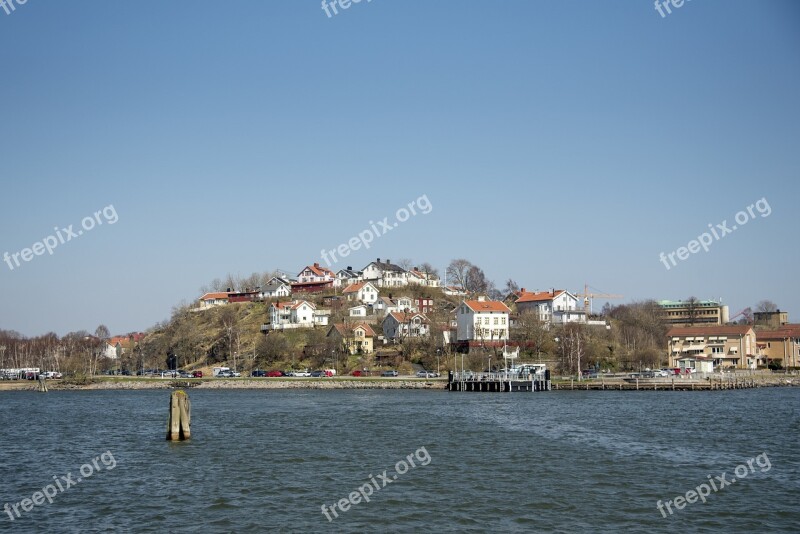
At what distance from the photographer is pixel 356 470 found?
34188mm

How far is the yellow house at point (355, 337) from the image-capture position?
120 meters

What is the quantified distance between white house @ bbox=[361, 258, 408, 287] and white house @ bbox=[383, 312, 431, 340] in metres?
32.1

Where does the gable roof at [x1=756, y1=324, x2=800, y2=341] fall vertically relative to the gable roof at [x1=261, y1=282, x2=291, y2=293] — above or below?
below

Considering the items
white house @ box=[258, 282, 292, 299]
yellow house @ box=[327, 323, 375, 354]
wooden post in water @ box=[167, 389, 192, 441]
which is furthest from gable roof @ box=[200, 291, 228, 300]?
wooden post in water @ box=[167, 389, 192, 441]

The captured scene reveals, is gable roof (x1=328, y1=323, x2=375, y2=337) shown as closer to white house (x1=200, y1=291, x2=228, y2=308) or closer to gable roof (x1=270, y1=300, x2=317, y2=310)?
gable roof (x1=270, y1=300, x2=317, y2=310)

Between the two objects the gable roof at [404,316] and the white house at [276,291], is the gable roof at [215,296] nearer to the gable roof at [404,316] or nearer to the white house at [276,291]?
the white house at [276,291]

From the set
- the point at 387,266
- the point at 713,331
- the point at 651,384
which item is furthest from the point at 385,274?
the point at 651,384

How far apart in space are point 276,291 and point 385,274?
21749mm

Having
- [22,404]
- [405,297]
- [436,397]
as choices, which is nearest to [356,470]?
[436,397]

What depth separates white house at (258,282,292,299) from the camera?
156625 mm

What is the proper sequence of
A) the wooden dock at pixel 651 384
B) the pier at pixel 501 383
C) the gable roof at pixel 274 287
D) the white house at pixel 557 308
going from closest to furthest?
the wooden dock at pixel 651 384 < the pier at pixel 501 383 < the white house at pixel 557 308 < the gable roof at pixel 274 287

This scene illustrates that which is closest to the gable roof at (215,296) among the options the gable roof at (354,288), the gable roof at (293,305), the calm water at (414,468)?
the gable roof at (293,305)

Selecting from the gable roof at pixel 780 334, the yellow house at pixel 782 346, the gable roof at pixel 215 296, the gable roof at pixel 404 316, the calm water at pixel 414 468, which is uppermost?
the gable roof at pixel 215 296

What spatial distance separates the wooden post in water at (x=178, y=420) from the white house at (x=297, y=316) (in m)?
87.1
